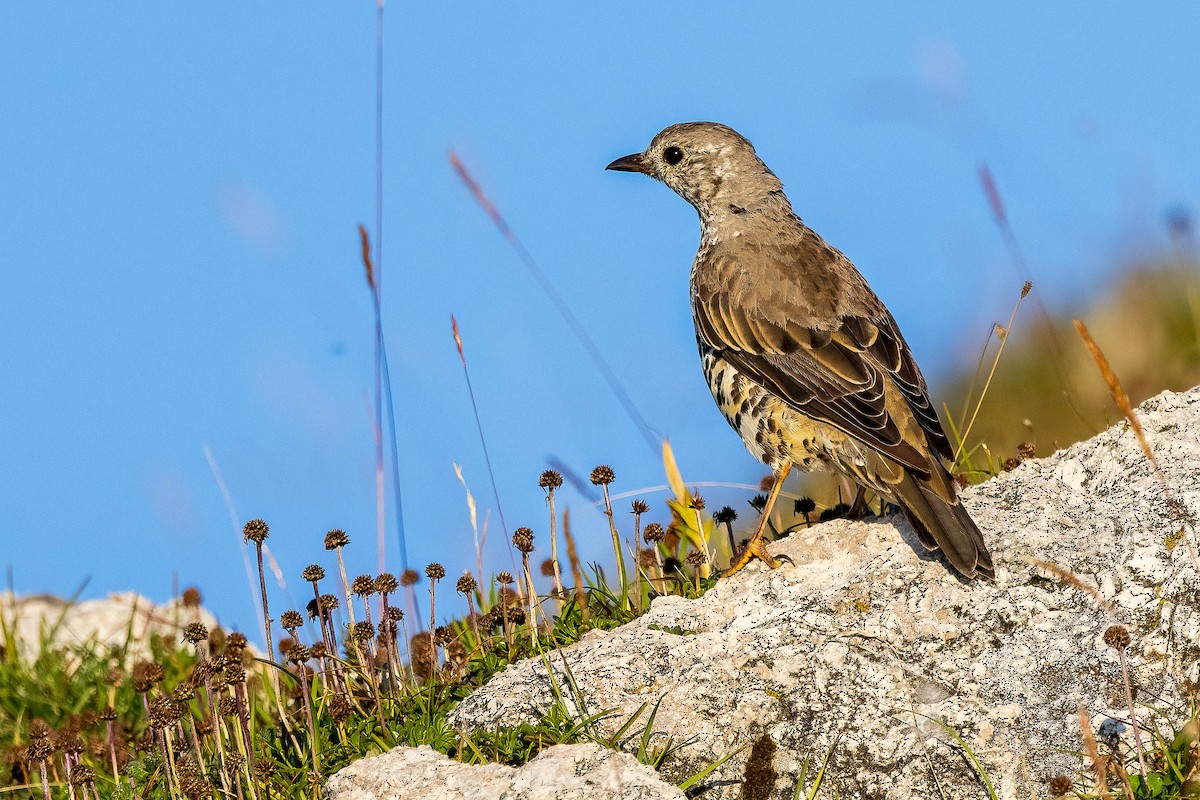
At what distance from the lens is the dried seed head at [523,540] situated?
620 centimetres

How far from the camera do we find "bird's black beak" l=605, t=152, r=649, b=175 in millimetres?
8484

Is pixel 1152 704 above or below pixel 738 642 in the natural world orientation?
below

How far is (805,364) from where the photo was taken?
21.7 ft

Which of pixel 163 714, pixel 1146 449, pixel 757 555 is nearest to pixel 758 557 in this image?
pixel 757 555

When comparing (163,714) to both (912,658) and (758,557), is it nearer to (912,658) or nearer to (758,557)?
(758,557)

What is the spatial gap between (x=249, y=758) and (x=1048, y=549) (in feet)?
11.2

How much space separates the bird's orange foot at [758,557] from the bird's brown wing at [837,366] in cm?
67

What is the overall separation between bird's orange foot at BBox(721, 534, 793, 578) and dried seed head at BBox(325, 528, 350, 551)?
1789 millimetres

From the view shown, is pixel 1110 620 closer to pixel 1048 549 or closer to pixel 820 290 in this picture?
pixel 1048 549

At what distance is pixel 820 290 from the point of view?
7.07 meters

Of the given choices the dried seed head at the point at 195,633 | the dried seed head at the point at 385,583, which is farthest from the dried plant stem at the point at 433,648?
the dried seed head at the point at 195,633

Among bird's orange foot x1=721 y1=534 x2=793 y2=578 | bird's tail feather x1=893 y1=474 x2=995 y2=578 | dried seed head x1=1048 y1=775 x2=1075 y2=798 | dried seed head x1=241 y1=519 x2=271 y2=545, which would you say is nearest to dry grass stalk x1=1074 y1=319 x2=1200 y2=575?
bird's tail feather x1=893 y1=474 x2=995 y2=578

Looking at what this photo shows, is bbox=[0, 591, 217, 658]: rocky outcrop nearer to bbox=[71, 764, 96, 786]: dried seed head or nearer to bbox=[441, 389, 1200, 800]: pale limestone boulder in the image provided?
bbox=[71, 764, 96, 786]: dried seed head

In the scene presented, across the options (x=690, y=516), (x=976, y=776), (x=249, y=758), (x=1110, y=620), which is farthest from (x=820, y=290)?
(x=249, y=758)
